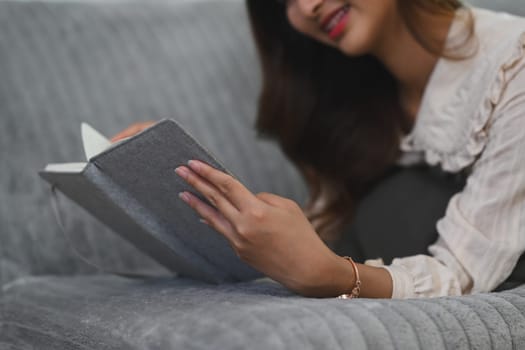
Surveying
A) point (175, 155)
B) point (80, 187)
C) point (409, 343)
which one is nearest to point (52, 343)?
point (80, 187)

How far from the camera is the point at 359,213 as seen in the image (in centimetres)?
138

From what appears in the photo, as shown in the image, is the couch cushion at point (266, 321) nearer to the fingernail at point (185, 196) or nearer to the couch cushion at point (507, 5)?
the fingernail at point (185, 196)

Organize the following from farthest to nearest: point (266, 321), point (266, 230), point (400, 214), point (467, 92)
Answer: point (400, 214)
point (467, 92)
point (266, 230)
point (266, 321)

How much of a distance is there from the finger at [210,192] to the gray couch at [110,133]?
0.09 metres

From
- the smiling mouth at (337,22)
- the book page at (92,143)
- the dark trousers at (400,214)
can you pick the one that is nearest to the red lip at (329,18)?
the smiling mouth at (337,22)

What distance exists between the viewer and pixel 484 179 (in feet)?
3.30

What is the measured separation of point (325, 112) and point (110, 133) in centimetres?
39

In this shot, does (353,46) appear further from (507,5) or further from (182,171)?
(182,171)

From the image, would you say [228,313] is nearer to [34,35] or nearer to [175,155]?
[175,155]

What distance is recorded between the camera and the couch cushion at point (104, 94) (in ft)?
4.45

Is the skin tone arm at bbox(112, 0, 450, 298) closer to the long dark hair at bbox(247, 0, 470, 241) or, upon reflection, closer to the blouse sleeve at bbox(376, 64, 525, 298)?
the blouse sleeve at bbox(376, 64, 525, 298)

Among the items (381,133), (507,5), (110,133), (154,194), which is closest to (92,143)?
(154,194)

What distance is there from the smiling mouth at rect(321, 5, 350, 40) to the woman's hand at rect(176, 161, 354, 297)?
0.45 metres

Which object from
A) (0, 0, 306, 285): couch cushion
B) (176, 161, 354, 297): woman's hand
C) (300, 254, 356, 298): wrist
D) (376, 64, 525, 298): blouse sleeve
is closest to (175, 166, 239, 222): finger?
(176, 161, 354, 297): woman's hand
